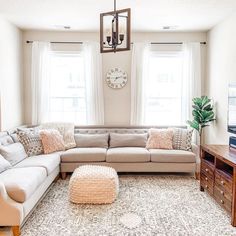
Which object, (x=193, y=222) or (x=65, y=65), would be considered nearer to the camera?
(x=193, y=222)

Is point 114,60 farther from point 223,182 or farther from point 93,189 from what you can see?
point 223,182

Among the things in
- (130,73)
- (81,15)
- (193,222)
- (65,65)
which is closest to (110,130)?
(130,73)

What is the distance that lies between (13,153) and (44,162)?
1.45ft

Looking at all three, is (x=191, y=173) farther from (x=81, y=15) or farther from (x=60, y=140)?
(x=81, y=15)

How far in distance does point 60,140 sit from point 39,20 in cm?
214

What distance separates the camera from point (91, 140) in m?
4.73

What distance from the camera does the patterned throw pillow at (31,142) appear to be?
4090 millimetres

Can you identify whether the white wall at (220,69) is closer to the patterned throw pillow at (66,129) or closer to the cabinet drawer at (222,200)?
the cabinet drawer at (222,200)

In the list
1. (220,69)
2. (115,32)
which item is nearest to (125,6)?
(115,32)

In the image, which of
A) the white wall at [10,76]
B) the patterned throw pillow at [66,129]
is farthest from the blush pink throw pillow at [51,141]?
the white wall at [10,76]

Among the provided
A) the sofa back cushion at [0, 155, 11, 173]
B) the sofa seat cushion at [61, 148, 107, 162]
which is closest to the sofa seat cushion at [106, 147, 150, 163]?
Result: the sofa seat cushion at [61, 148, 107, 162]

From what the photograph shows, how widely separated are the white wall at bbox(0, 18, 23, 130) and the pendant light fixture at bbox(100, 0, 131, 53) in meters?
2.19

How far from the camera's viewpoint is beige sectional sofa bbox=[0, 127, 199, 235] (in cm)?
301

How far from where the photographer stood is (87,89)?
17.0ft
